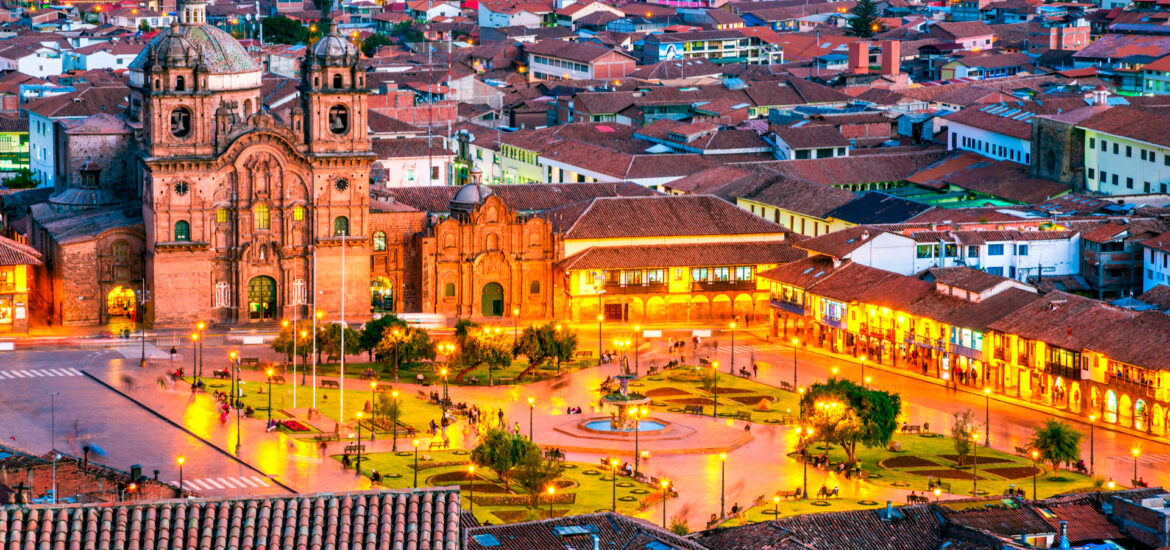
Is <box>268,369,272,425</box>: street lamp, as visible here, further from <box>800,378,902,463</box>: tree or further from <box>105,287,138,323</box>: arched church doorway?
<box>800,378,902,463</box>: tree

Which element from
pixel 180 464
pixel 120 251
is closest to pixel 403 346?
pixel 120 251

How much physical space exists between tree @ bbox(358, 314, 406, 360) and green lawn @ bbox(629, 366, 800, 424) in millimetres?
14288

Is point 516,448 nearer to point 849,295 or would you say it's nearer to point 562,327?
point 562,327

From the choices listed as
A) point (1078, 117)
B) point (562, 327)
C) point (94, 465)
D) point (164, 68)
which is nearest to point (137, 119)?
point (164, 68)

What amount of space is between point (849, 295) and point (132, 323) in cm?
4364

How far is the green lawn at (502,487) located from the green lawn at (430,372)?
1837 centimetres

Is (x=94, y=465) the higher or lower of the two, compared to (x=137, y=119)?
lower

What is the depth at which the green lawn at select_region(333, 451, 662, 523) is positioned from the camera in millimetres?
92688

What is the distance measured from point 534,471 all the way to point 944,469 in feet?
64.7

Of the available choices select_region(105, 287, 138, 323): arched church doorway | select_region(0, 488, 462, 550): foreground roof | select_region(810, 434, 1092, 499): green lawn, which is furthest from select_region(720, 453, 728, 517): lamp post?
select_region(105, 287, 138, 323): arched church doorway

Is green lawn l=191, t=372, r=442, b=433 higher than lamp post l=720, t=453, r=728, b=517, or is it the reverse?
lamp post l=720, t=453, r=728, b=517

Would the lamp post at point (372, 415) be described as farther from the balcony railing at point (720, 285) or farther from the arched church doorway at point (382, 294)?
the balcony railing at point (720, 285)

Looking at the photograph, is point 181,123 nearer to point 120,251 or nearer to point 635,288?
point 120,251

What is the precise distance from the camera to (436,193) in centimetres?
15062
